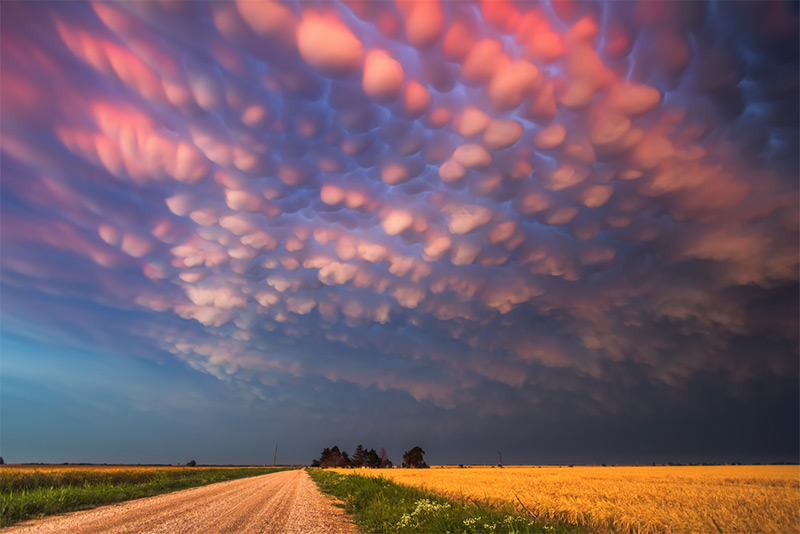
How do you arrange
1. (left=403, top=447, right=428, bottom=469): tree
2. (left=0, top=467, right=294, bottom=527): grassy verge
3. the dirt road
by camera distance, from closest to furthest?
Answer: 1. the dirt road
2. (left=0, top=467, right=294, bottom=527): grassy verge
3. (left=403, top=447, right=428, bottom=469): tree

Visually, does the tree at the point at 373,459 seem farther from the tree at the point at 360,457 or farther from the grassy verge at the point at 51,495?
the grassy verge at the point at 51,495

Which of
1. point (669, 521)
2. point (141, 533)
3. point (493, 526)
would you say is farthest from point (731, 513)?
point (141, 533)

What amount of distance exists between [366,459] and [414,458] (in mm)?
29121

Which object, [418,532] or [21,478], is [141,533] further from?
[21,478]

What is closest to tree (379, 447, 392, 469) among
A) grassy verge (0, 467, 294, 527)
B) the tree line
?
the tree line

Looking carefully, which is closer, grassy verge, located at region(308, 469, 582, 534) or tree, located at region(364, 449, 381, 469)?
grassy verge, located at region(308, 469, 582, 534)

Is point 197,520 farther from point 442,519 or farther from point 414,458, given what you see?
point 414,458

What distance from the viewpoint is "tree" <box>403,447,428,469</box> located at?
14500 cm

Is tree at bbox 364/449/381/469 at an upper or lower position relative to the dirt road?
lower

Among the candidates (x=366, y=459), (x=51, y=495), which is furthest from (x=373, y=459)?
(x=51, y=495)

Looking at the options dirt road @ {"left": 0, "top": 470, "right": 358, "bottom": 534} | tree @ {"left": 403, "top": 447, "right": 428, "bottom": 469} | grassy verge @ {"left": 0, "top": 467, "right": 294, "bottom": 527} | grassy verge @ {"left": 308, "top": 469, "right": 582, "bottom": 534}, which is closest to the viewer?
grassy verge @ {"left": 308, "top": 469, "right": 582, "bottom": 534}

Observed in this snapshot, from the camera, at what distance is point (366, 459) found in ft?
535

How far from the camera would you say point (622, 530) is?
396 inches

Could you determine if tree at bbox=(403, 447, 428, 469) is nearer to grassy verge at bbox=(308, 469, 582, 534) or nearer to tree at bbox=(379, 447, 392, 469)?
tree at bbox=(379, 447, 392, 469)
